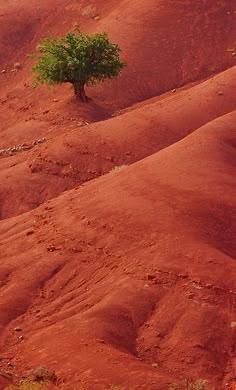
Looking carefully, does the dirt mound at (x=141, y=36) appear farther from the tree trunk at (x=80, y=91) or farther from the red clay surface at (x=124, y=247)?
the red clay surface at (x=124, y=247)

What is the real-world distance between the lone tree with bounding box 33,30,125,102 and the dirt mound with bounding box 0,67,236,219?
2502mm

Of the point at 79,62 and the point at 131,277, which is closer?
the point at 131,277

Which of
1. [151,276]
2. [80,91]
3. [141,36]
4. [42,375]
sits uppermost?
[42,375]

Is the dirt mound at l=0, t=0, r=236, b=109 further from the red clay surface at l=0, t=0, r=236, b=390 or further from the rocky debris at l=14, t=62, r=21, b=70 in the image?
the red clay surface at l=0, t=0, r=236, b=390

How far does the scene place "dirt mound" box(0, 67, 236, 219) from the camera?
82.5 ft

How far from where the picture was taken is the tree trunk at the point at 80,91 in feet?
109

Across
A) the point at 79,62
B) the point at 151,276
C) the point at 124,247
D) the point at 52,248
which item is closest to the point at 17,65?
the point at 79,62

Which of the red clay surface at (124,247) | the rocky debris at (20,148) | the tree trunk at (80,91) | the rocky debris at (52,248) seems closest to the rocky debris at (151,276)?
the red clay surface at (124,247)

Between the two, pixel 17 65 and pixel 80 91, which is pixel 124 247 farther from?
pixel 17 65

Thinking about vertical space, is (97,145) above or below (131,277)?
below

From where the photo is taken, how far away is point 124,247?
18.3 metres

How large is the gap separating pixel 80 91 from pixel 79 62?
128 centimetres

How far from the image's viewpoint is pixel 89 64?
109 feet

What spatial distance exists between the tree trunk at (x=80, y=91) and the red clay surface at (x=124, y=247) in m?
1.26
